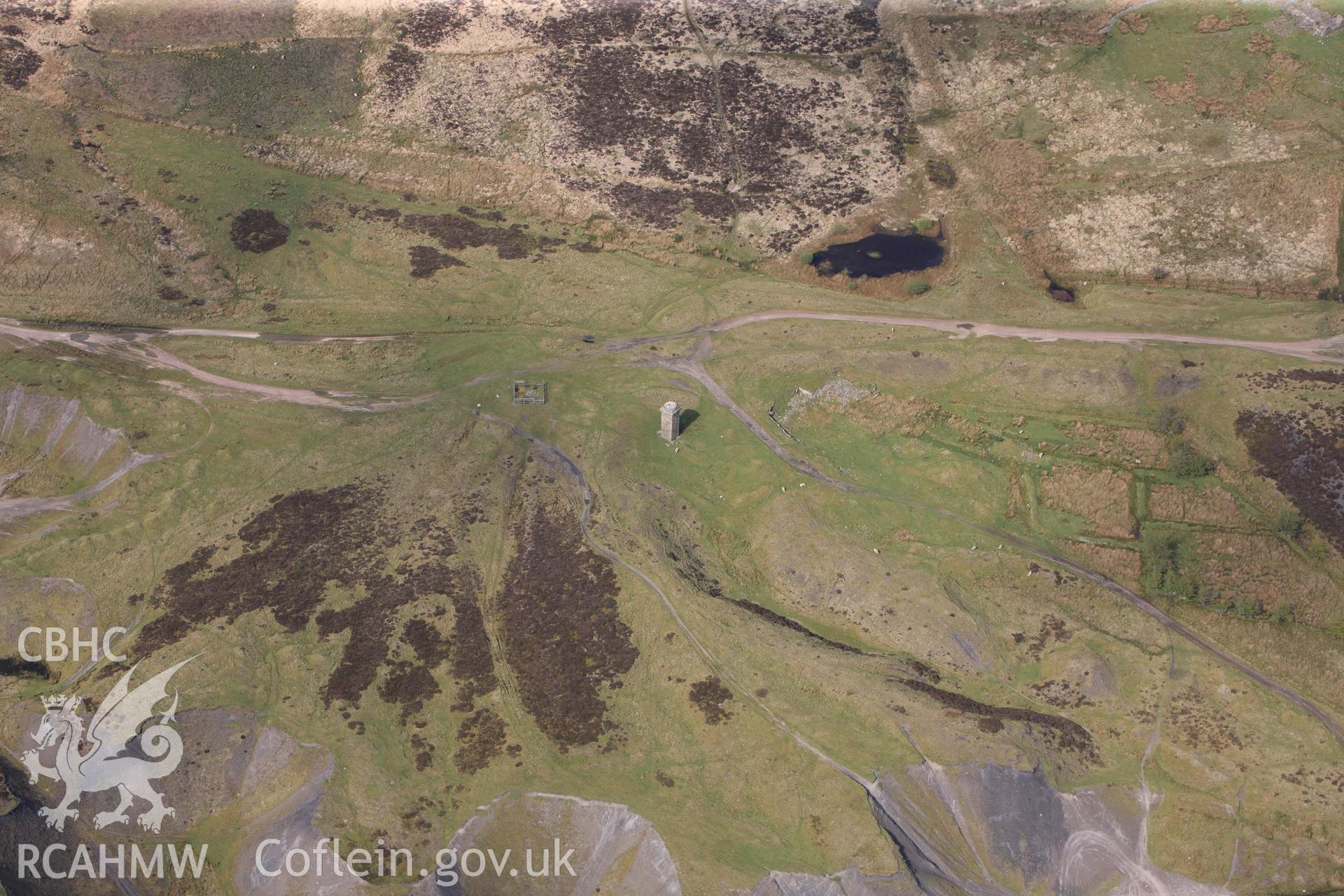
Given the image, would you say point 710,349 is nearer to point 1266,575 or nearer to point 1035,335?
point 1035,335

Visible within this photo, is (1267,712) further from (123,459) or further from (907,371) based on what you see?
(123,459)

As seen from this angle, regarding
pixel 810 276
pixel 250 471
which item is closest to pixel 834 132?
pixel 810 276

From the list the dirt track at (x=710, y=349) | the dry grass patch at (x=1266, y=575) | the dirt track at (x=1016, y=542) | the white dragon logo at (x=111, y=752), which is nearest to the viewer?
the white dragon logo at (x=111, y=752)

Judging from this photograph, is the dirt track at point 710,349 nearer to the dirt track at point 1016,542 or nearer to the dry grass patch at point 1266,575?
the dirt track at point 1016,542

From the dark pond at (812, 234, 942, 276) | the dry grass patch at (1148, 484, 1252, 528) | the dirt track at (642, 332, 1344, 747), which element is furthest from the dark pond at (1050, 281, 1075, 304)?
the dirt track at (642, 332, 1344, 747)

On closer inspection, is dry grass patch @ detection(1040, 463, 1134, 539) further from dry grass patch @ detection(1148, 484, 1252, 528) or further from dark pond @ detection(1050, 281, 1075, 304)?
dark pond @ detection(1050, 281, 1075, 304)

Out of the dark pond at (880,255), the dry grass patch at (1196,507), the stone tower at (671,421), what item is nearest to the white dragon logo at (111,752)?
the stone tower at (671,421)
